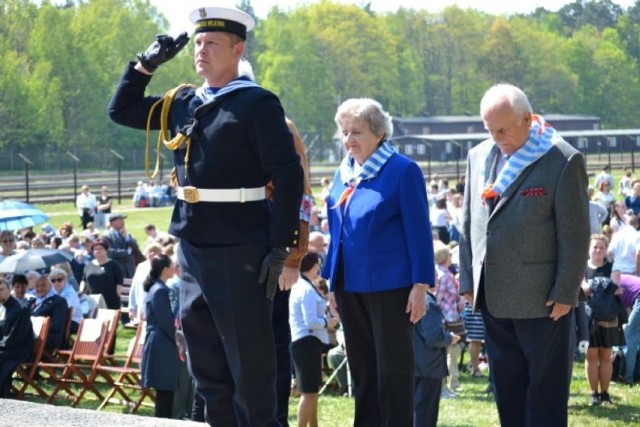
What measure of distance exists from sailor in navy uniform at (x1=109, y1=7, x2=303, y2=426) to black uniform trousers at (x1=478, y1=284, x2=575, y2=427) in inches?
44.9

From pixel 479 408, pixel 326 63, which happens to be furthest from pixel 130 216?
pixel 326 63

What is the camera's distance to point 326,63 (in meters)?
98.8

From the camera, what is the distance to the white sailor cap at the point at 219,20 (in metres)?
5.40

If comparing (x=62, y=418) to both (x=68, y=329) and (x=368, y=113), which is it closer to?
(x=368, y=113)

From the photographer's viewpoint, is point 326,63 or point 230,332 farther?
point 326,63

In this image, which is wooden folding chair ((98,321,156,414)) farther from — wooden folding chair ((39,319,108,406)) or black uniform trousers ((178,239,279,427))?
black uniform trousers ((178,239,279,427))

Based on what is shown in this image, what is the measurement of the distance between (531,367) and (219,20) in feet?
6.86

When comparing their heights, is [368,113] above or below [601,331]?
above

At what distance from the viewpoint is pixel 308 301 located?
384 inches

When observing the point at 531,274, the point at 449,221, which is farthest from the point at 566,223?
the point at 449,221

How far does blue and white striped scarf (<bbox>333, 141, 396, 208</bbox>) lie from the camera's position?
620 centimetres

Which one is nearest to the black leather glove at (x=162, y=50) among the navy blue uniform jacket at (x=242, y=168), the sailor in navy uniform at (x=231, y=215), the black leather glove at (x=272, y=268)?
the sailor in navy uniform at (x=231, y=215)

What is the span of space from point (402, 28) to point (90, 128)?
5038 centimetres

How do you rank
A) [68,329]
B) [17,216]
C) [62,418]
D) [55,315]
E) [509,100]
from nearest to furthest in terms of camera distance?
[509,100] < [62,418] < [55,315] < [68,329] < [17,216]
